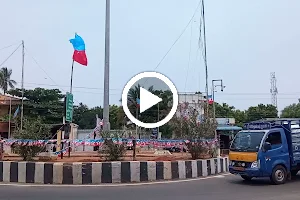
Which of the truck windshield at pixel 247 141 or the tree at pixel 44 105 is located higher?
the tree at pixel 44 105

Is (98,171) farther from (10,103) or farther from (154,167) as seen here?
(10,103)

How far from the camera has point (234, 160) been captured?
1280cm

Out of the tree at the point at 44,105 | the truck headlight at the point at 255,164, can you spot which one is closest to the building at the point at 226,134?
the truck headlight at the point at 255,164

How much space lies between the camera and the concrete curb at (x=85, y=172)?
1186cm

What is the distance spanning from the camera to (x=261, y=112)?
69.2 m

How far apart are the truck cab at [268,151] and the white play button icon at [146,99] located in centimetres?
353

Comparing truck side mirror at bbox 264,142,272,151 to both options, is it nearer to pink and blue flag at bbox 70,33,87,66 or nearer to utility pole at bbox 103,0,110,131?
utility pole at bbox 103,0,110,131

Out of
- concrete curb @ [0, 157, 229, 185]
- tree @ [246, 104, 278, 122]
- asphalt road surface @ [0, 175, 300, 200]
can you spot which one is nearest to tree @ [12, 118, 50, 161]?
concrete curb @ [0, 157, 229, 185]

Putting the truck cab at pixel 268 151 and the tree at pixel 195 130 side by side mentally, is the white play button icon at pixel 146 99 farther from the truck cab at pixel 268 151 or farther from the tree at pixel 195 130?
the truck cab at pixel 268 151

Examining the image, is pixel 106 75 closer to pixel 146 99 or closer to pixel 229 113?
pixel 146 99

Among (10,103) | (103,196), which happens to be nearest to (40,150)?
(103,196)

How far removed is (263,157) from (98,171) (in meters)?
5.65

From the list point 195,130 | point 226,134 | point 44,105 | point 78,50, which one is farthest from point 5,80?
point 195,130

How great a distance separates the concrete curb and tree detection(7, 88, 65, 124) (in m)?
40.1
